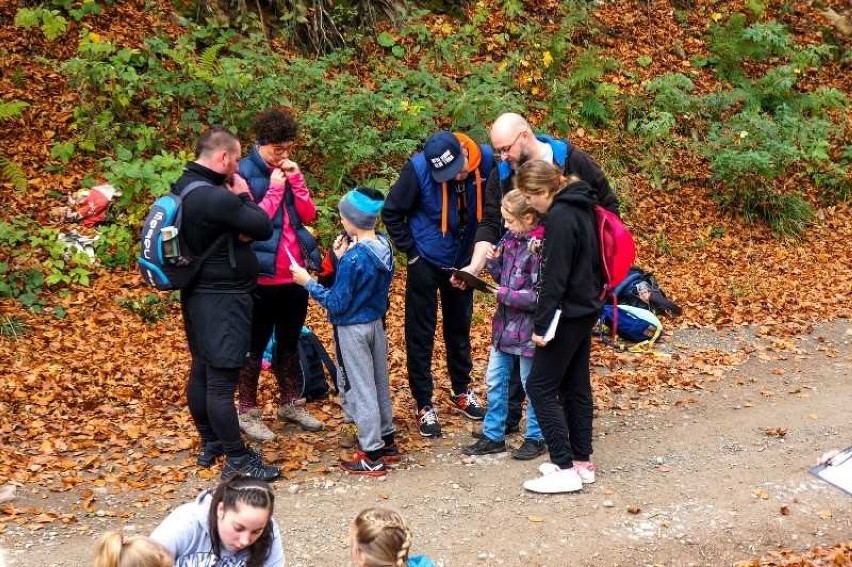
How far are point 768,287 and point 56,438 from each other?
789 centimetres

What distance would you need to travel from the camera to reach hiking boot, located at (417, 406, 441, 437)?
6.69 meters

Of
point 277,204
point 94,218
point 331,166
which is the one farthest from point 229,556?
point 331,166

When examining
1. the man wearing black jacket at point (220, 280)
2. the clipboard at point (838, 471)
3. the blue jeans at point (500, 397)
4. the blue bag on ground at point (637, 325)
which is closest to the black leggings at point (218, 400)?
the man wearing black jacket at point (220, 280)

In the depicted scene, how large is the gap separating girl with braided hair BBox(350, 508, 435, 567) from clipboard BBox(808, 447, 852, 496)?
1564mm

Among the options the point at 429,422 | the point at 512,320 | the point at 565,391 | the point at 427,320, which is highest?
the point at 512,320

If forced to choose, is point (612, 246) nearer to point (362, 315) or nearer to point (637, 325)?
point (362, 315)

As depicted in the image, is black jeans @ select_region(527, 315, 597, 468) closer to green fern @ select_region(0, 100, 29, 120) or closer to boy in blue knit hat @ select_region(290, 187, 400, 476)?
boy in blue knit hat @ select_region(290, 187, 400, 476)

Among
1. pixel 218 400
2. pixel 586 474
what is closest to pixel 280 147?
pixel 218 400

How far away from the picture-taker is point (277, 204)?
19.7 ft

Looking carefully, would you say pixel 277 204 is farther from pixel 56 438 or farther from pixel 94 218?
pixel 94 218

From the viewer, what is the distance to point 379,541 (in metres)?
3.47

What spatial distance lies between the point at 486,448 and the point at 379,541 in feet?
9.76

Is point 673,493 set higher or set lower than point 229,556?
lower

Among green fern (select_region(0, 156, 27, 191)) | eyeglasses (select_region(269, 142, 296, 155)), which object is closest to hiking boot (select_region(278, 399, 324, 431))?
eyeglasses (select_region(269, 142, 296, 155))
